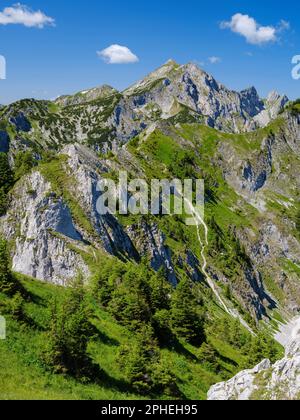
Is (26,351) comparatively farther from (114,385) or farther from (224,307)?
(224,307)

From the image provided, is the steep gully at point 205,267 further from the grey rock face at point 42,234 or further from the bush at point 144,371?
the bush at point 144,371

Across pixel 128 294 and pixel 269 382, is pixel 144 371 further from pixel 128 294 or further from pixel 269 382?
pixel 128 294

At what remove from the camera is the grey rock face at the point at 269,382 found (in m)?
27.6

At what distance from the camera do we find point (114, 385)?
33438 mm

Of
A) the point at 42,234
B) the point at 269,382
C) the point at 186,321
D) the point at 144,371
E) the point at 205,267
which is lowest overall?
the point at 205,267

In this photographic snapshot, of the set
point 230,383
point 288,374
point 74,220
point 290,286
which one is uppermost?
point 74,220

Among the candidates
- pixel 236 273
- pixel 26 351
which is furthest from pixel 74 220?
pixel 236 273

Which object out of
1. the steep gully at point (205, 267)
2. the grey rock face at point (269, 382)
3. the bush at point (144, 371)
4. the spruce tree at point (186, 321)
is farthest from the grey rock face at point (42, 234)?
the steep gully at point (205, 267)

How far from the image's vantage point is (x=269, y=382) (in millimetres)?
29203

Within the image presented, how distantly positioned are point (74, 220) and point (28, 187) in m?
10.0

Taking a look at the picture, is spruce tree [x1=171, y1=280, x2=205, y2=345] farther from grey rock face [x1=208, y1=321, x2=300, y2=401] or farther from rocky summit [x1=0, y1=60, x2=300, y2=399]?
grey rock face [x1=208, y1=321, x2=300, y2=401]

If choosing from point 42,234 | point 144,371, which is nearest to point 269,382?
point 144,371

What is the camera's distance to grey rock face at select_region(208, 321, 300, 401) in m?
27.6

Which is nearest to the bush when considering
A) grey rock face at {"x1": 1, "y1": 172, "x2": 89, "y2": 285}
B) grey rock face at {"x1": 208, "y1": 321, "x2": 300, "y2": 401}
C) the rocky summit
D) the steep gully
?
the rocky summit
